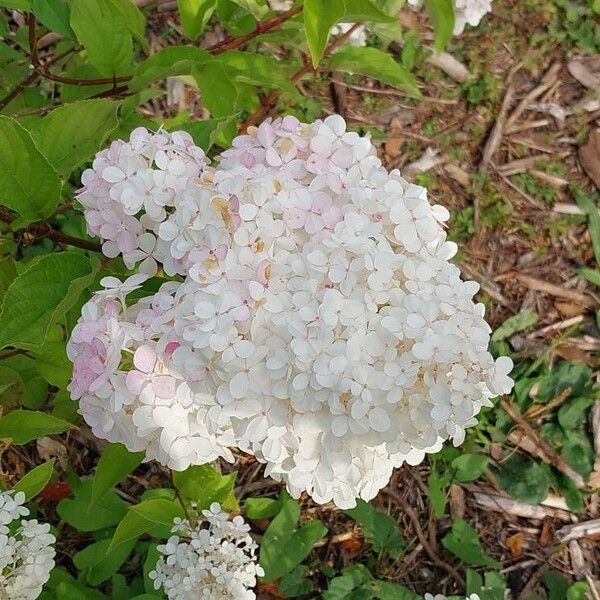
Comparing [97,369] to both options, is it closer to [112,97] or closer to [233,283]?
[233,283]

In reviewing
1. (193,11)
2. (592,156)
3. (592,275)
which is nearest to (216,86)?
(193,11)

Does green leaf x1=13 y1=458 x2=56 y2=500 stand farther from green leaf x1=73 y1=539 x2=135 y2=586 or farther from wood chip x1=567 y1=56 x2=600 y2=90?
wood chip x1=567 y1=56 x2=600 y2=90

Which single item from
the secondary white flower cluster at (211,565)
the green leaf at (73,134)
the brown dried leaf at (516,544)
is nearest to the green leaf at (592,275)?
→ the brown dried leaf at (516,544)

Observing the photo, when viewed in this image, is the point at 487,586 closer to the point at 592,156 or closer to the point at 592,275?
the point at 592,275

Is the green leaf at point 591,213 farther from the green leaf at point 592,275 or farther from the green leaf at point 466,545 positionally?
the green leaf at point 466,545

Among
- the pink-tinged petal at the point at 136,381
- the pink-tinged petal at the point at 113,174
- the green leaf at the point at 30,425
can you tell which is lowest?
the green leaf at the point at 30,425

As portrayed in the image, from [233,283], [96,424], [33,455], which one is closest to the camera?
[233,283]

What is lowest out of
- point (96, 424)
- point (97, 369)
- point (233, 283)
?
point (96, 424)

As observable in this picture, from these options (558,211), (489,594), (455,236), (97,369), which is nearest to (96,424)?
(97,369)
